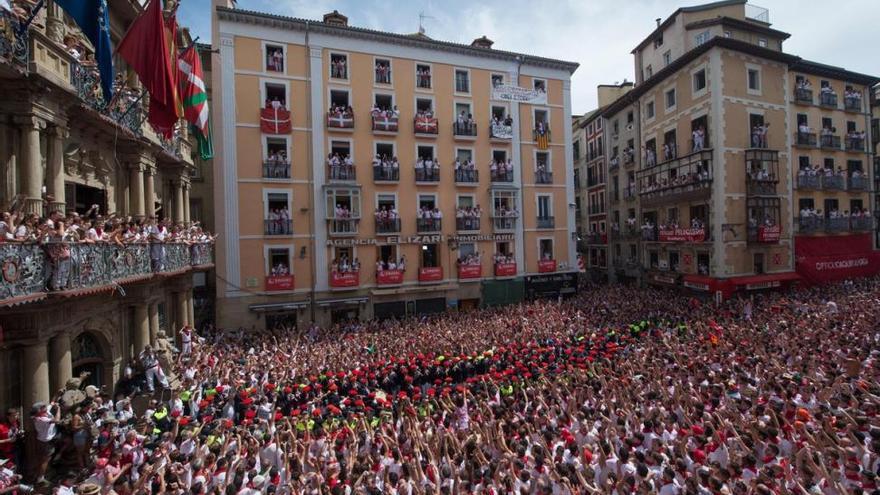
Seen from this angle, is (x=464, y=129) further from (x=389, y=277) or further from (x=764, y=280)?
(x=764, y=280)

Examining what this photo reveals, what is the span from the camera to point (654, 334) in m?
18.2

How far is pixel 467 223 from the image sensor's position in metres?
26.9

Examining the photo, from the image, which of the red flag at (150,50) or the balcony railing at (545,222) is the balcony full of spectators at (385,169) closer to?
the balcony railing at (545,222)

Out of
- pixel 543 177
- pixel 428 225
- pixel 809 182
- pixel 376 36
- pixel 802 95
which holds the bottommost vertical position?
pixel 428 225

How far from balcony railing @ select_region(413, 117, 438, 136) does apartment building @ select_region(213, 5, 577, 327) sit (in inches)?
3.1

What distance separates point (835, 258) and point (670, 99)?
554 inches

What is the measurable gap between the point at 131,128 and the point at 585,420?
14946 mm

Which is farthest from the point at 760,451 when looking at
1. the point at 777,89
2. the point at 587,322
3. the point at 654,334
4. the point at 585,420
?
the point at 777,89

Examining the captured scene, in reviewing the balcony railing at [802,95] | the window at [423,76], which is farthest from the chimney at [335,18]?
the balcony railing at [802,95]

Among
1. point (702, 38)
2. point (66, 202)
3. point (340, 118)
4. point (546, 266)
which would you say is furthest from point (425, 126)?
point (702, 38)

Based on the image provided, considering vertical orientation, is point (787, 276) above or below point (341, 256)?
below

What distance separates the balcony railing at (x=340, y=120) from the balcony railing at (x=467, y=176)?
661 cm

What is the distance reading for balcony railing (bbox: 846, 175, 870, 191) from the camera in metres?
29.8

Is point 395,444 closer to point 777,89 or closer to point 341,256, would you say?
point 341,256
